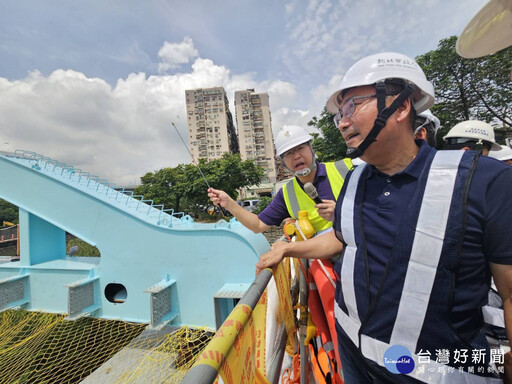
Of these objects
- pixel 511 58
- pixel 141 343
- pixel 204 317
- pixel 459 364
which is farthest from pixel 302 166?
pixel 511 58

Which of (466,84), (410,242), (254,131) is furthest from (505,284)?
(254,131)

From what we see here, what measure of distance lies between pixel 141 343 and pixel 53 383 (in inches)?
76.6

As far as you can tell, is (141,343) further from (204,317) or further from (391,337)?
(391,337)

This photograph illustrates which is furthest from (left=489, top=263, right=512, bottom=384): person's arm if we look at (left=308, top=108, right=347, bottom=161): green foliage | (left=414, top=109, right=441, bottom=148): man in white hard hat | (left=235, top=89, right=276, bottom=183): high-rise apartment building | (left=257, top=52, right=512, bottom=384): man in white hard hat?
(left=235, top=89, right=276, bottom=183): high-rise apartment building

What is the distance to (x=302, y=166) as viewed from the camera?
7.63 ft

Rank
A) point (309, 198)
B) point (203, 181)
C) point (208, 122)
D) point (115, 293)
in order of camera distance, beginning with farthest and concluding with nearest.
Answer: point (208, 122) < point (203, 181) < point (115, 293) < point (309, 198)

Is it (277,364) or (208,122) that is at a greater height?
(208,122)

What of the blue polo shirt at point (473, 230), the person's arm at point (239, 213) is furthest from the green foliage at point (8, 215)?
the blue polo shirt at point (473, 230)

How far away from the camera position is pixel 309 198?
2.24 meters

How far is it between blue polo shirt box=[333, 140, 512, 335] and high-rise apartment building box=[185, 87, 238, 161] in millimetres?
55561

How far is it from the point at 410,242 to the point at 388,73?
31.8 inches

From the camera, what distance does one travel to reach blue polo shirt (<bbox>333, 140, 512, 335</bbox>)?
794 millimetres

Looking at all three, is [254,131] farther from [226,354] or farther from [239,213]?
[226,354]

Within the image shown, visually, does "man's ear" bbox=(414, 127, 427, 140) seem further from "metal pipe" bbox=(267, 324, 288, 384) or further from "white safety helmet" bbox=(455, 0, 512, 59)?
"metal pipe" bbox=(267, 324, 288, 384)
